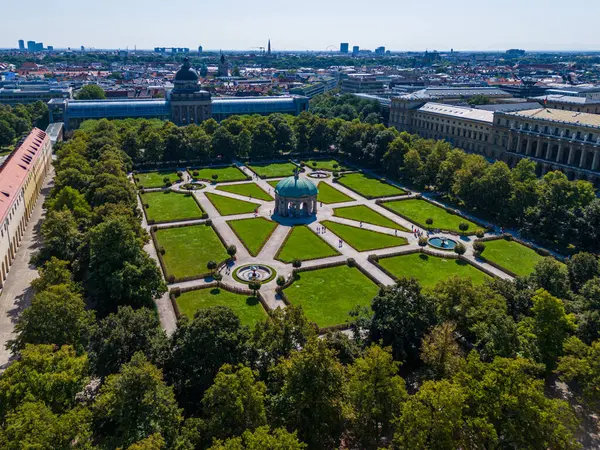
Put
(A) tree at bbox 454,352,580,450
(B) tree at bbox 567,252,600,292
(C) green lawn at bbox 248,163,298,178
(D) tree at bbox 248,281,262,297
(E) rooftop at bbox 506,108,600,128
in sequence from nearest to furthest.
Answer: (A) tree at bbox 454,352,580,450 → (B) tree at bbox 567,252,600,292 → (D) tree at bbox 248,281,262,297 → (E) rooftop at bbox 506,108,600,128 → (C) green lawn at bbox 248,163,298,178

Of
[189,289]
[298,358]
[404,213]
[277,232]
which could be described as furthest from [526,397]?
[404,213]

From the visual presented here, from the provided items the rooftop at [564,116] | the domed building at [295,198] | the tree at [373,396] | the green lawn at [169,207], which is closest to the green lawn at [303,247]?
the domed building at [295,198]

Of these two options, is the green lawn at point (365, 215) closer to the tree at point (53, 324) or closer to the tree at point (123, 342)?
the tree at point (123, 342)

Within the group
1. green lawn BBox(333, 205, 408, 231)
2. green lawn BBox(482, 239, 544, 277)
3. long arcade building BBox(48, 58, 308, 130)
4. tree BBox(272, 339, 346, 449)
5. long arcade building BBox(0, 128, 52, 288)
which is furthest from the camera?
long arcade building BBox(48, 58, 308, 130)

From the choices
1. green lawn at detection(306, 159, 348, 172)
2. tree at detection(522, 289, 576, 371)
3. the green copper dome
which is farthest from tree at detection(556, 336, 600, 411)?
green lawn at detection(306, 159, 348, 172)

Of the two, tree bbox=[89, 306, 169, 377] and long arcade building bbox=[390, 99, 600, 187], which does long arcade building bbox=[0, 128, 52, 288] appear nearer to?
tree bbox=[89, 306, 169, 377]

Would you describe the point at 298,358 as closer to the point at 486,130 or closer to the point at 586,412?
the point at 586,412
